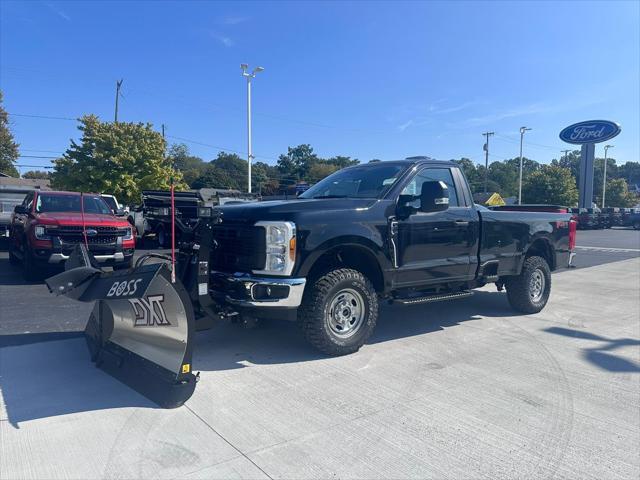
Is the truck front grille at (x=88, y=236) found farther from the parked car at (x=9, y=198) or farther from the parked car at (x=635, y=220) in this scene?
the parked car at (x=635, y=220)

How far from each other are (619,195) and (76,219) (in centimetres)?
7283

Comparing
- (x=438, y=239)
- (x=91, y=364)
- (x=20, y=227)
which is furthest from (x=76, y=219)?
(x=438, y=239)

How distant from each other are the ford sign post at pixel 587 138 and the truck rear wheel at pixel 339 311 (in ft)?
111

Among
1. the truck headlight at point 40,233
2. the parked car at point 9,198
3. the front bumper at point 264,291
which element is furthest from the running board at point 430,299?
the parked car at point 9,198

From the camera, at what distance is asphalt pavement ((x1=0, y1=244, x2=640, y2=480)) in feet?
9.70

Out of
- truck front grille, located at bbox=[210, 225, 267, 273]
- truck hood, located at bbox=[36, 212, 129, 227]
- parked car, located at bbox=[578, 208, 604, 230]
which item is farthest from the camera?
parked car, located at bbox=[578, 208, 604, 230]

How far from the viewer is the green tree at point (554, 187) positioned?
51.2m

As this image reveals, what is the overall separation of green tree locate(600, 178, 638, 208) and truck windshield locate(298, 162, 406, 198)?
236 ft

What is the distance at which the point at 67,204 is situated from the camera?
973 cm

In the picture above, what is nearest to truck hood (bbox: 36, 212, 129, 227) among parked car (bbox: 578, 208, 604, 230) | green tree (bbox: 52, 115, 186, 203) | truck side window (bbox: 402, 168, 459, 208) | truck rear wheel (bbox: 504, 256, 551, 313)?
truck side window (bbox: 402, 168, 459, 208)

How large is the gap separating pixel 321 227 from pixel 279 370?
1.42m

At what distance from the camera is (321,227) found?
4637 mm

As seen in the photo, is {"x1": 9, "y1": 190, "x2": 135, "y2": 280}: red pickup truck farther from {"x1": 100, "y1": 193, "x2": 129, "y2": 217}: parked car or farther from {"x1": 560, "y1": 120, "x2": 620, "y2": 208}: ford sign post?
{"x1": 560, "y1": 120, "x2": 620, "y2": 208}: ford sign post

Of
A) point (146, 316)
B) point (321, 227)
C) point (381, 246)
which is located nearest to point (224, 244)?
point (321, 227)
